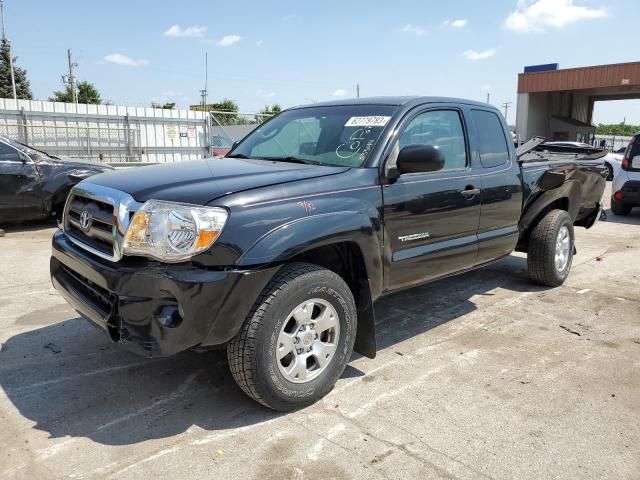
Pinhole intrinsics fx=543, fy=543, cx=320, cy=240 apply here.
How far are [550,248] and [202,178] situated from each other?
3.75 metres

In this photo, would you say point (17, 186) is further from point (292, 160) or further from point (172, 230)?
point (172, 230)

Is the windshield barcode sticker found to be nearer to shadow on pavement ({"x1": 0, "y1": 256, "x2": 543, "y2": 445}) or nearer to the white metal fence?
→ shadow on pavement ({"x1": 0, "y1": 256, "x2": 543, "y2": 445})

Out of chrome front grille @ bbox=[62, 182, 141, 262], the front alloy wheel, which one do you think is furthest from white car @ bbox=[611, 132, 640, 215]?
chrome front grille @ bbox=[62, 182, 141, 262]

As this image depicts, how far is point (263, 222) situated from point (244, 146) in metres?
1.80

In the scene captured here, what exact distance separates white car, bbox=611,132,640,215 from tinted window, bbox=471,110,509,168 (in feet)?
23.0

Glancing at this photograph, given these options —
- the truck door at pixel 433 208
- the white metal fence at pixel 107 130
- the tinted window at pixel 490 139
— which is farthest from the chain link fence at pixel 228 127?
the truck door at pixel 433 208

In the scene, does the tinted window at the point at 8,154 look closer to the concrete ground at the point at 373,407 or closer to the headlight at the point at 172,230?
the concrete ground at the point at 373,407

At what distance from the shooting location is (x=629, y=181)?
1048 cm

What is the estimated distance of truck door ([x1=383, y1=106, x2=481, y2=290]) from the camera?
3.62 metres

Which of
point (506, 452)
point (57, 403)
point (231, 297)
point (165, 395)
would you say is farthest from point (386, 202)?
point (57, 403)

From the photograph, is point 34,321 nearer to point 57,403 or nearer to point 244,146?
point 57,403

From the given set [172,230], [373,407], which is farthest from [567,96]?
[172,230]

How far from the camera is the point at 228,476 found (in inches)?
99.0

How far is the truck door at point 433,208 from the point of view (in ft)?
11.9
